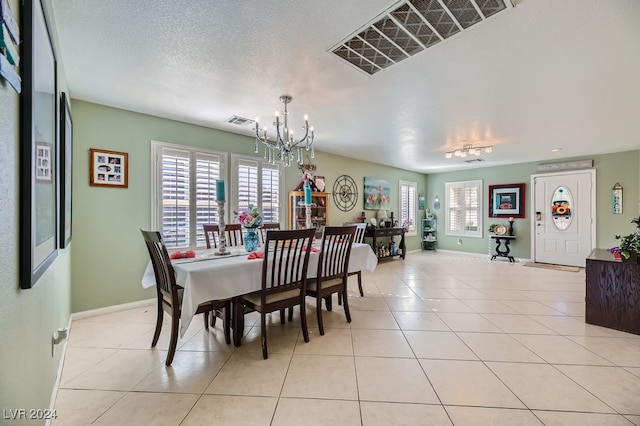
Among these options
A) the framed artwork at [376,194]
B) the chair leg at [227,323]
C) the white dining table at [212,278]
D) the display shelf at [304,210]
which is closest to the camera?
the white dining table at [212,278]

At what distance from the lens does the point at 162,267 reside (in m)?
2.12

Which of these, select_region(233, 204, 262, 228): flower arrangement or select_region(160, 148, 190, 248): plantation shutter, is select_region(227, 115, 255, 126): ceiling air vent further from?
select_region(233, 204, 262, 228): flower arrangement

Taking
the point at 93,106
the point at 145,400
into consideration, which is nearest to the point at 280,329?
the point at 145,400

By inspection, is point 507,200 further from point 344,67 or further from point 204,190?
point 204,190

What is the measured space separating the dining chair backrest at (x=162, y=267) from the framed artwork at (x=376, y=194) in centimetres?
487

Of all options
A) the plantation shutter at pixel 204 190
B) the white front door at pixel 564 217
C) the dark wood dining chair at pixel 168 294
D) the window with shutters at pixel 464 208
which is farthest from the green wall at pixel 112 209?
the white front door at pixel 564 217

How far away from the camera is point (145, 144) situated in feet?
11.0

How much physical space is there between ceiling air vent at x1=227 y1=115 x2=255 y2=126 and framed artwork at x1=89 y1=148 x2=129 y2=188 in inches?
51.6

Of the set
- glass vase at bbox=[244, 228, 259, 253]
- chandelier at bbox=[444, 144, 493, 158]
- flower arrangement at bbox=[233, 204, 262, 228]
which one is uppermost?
chandelier at bbox=[444, 144, 493, 158]

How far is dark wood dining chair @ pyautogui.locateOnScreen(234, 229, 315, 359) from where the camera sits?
2148mm

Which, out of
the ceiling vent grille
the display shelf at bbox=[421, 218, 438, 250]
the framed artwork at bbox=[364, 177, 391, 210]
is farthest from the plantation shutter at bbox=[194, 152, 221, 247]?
the display shelf at bbox=[421, 218, 438, 250]

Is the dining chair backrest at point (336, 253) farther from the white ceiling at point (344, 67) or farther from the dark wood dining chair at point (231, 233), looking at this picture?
the white ceiling at point (344, 67)

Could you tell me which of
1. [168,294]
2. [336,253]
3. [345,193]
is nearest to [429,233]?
[345,193]

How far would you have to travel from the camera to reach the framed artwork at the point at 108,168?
9.84 feet
